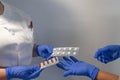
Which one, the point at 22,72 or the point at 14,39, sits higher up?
the point at 14,39

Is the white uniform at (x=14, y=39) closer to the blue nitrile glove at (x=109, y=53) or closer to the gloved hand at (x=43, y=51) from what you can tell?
the gloved hand at (x=43, y=51)

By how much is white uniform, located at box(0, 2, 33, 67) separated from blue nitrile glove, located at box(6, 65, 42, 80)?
67mm

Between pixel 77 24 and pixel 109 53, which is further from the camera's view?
pixel 77 24

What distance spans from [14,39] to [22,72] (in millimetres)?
146

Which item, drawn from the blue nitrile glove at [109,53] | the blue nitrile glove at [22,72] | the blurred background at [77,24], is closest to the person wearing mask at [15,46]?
the blue nitrile glove at [22,72]

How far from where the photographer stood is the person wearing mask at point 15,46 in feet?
3.19

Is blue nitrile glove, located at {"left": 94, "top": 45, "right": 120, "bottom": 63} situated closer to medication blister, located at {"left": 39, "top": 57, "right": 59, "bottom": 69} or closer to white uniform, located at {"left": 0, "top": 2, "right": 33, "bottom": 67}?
medication blister, located at {"left": 39, "top": 57, "right": 59, "bottom": 69}

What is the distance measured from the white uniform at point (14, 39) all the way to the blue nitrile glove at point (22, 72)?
7cm

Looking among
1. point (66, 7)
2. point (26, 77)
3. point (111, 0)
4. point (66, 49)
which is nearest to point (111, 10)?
point (111, 0)

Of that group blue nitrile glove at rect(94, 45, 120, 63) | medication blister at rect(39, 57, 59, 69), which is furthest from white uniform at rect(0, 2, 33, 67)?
blue nitrile glove at rect(94, 45, 120, 63)

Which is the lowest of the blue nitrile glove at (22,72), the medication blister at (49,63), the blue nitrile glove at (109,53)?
the blue nitrile glove at (22,72)

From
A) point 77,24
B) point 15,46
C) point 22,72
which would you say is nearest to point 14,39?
point 15,46

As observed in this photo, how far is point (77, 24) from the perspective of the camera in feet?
4.00

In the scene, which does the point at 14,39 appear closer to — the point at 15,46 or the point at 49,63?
the point at 15,46
